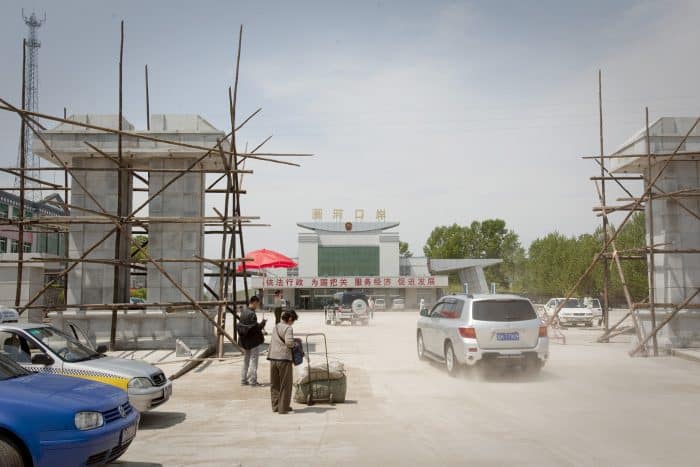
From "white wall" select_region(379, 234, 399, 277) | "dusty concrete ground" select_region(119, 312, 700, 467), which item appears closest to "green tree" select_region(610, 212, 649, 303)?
"white wall" select_region(379, 234, 399, 277)

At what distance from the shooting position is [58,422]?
4973 mm

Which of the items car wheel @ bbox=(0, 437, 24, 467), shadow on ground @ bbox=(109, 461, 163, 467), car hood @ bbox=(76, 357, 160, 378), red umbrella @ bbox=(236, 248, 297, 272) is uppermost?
red umbrella @ bbox=(236, 248, 297, 272)

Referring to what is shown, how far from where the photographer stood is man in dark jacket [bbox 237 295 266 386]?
11289 mm

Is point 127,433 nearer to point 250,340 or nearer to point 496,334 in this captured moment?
point 250,340

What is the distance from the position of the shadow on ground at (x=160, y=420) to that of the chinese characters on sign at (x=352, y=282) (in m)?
50.3

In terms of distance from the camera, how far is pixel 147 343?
1628 cm

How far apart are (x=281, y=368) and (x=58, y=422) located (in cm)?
414

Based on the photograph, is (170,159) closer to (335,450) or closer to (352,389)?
(352,389)

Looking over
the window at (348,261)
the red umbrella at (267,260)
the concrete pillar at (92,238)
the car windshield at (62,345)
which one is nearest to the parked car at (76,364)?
the car windshield at (62,345)

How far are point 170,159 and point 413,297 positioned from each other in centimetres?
4895

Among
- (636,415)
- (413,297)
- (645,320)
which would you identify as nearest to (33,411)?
(636,415)

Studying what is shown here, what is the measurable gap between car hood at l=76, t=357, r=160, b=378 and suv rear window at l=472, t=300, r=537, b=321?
636 cm

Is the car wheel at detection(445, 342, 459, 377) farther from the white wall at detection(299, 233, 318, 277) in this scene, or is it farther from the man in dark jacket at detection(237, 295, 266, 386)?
the white wall at detection(299, 233, 318, 277)

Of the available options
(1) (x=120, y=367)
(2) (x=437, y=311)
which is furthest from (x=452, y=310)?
(1) (x=120, y=367)
